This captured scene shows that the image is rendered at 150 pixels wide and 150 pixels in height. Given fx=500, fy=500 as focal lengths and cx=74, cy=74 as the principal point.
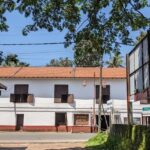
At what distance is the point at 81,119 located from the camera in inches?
2244

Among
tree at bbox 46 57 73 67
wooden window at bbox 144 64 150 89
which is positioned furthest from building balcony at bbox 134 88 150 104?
tree at bbox 46 57 73 67

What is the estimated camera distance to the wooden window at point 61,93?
5750cm

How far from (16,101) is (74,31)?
129ft

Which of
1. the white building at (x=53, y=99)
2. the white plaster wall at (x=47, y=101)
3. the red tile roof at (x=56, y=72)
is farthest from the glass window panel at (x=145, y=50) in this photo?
the red tile roof at (x=56, y=72)

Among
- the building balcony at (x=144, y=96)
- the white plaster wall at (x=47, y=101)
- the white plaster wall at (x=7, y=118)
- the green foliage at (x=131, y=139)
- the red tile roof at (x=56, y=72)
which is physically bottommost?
the green foliage at (x=131, y=139)

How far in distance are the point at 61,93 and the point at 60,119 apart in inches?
119

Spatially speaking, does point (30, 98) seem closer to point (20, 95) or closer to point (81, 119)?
point (20, 95)

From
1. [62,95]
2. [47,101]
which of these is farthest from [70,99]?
[47,101]

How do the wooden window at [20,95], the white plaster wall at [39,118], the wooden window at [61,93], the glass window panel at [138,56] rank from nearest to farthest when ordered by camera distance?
1. the glass window panel at [138,56]
2. the white plaster wall at [39,118]
3. the wooden window at [61,93]
4. the wooden window at [20,95]

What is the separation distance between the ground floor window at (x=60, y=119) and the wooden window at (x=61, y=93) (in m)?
1.61

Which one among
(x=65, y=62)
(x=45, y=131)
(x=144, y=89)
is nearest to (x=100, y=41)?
(x=144, y=89)

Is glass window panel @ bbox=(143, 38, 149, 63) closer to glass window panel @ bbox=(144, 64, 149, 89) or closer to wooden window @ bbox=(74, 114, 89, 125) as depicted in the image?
glass window panel @ bbox=(144, 64, 149, 89)

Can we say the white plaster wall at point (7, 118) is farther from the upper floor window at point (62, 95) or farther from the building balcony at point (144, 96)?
the building balcony at point (144, 96)

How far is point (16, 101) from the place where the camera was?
2275 inches
